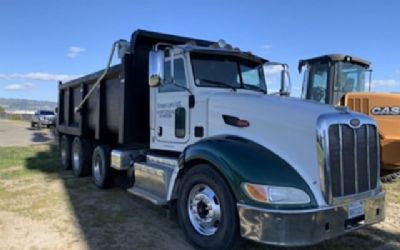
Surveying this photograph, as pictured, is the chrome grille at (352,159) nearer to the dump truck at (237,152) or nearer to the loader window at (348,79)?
the dump truck at (237,152)

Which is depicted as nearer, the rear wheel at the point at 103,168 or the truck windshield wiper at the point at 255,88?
the truck windshield wiper at the point at 255,88

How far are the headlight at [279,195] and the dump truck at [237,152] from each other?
1cm

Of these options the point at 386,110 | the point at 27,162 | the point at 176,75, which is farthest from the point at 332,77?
the point at 27,162

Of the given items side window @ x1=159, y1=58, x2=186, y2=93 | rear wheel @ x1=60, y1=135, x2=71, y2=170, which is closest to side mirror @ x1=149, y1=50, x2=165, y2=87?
side window @ x1=159, y1=58, x2=186, y2=93

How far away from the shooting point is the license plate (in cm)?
456

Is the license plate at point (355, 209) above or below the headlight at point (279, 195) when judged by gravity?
below

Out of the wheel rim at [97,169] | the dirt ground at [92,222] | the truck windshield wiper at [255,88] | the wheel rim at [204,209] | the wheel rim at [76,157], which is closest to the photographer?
the wheel rim at [204,209]

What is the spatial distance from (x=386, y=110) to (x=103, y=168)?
5.74 m

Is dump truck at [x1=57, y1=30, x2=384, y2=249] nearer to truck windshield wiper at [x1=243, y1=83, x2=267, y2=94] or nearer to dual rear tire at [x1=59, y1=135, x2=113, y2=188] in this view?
truck windshield wiper at [x1=243, y1=83, x2=267, y2=94]

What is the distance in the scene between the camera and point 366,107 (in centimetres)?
851

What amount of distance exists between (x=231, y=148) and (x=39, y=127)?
117 ft

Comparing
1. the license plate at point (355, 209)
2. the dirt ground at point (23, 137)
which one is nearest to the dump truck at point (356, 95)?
the license plate at point (355, 209)

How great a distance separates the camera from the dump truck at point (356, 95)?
7.98m

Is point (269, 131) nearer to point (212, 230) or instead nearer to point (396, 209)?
point (212, 230)
